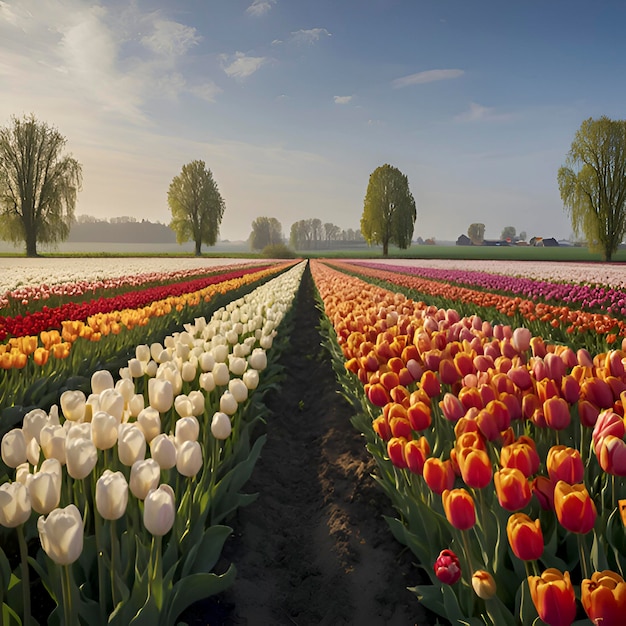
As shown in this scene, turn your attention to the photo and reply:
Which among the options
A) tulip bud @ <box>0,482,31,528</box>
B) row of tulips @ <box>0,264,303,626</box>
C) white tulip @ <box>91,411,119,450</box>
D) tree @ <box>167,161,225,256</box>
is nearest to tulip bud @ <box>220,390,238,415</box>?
row of tulips @ <box>0,264,303,626</box>

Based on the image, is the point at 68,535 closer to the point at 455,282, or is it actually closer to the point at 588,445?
the point at 588,445

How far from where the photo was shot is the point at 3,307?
7.48 m

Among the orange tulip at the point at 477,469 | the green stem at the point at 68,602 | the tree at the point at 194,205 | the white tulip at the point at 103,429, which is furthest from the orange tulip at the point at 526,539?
the tree at the point at 194,205

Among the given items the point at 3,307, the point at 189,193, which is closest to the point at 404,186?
the point at 189,193

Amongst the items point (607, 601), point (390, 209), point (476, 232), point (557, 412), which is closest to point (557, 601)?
point (607, 601)

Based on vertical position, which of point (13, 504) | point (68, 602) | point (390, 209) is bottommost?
point (68, 602)

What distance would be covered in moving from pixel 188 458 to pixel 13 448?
26.2 inches

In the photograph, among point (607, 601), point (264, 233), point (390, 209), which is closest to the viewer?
point (607, 601)

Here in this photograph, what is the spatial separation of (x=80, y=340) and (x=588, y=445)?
4655 mm

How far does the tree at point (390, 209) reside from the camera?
185ft

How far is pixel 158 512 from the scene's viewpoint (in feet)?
4.99

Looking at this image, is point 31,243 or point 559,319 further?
point 31,243

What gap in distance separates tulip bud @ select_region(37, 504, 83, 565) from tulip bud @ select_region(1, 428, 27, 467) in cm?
65

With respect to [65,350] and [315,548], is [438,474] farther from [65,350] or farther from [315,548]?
[65,350]
